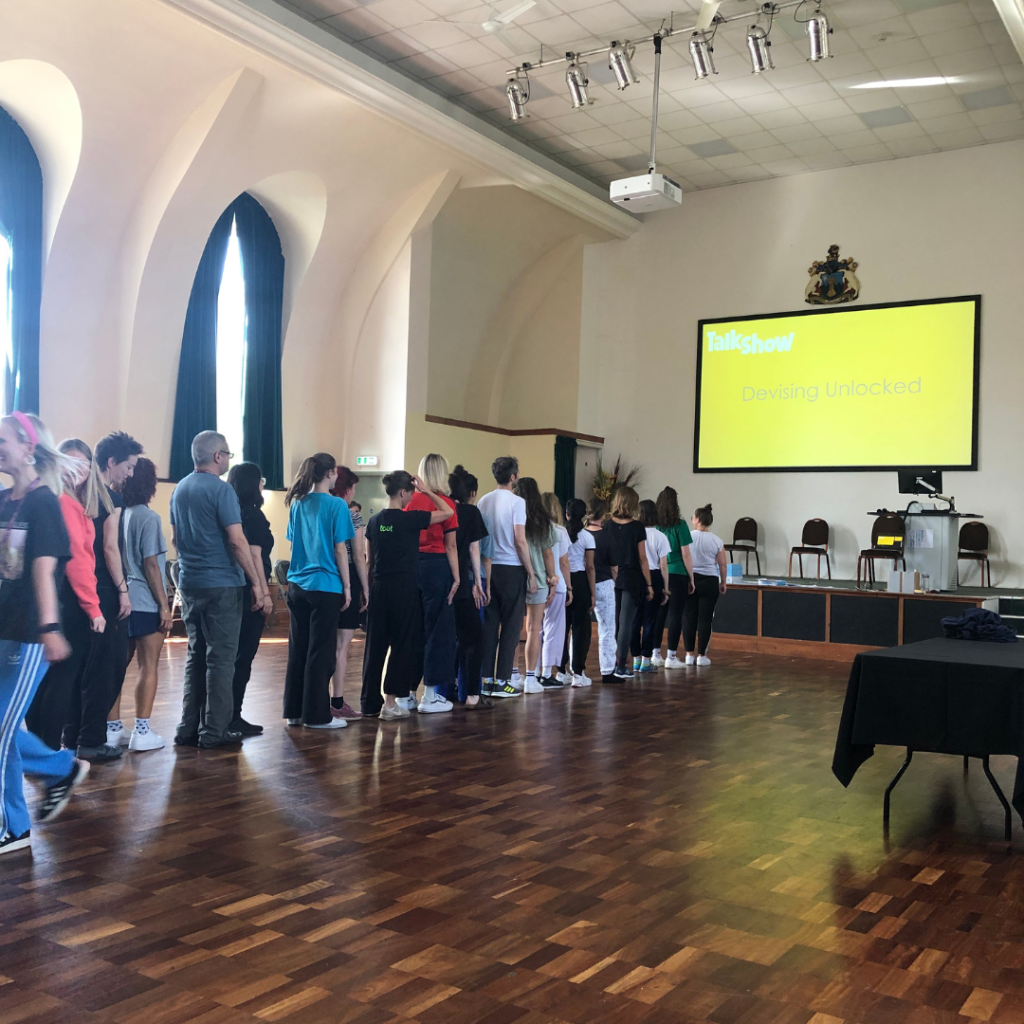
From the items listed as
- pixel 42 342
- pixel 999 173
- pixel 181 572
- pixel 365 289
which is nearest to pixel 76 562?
pixel 181 572

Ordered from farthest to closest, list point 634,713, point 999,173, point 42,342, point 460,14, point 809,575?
point 809,575, point 999,173, point 42,342, point 460,14, point 634,713

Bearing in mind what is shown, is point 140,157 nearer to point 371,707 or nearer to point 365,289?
point 365,289

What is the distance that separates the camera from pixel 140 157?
30.7ft

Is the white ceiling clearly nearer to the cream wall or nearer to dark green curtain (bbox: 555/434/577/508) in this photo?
the cream wall

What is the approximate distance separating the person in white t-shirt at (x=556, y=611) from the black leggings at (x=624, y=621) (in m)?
0.54

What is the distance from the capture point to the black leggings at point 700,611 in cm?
823

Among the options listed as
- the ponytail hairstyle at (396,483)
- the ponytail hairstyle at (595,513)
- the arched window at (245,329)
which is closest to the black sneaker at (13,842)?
the ponytail hairstyle at (396,483)

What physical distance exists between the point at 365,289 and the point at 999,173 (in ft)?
24.1

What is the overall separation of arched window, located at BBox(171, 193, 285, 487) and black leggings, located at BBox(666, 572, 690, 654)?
16.8 feet

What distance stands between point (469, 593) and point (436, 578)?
0.37 metres

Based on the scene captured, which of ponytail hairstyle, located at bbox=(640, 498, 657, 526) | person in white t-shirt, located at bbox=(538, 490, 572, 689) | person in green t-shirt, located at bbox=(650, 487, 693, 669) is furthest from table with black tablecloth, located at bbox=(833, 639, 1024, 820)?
person in green t-shirt, located at bbox=(650, 487, 693, 669)

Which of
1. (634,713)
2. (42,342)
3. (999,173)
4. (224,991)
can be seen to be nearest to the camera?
(224,991)

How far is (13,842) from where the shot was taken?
3.10 metres

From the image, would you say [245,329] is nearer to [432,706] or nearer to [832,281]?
[432,706]
